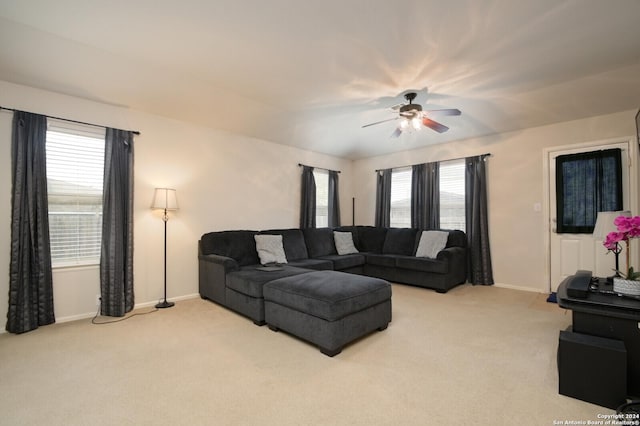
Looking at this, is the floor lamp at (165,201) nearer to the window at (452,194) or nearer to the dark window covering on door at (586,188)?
the window at (452,194)

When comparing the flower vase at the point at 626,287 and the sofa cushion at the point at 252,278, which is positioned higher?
the flower vase at the point at 626,287

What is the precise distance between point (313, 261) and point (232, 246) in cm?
130

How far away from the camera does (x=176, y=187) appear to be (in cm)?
414

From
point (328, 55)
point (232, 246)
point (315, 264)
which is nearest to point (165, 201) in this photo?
point (232, 246)

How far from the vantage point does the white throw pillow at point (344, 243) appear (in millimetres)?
5590

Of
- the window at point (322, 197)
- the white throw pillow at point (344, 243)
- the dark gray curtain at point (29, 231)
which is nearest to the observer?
the dark gray curtain at point (29, 231)

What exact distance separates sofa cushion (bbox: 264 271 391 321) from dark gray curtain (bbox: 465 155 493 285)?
2762mm

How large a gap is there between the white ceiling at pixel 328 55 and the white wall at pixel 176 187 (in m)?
0.22

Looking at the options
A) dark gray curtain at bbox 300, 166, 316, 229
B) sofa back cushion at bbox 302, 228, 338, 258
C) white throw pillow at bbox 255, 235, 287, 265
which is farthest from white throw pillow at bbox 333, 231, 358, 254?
white throw pillow at bbox 255, 235, 287, 265

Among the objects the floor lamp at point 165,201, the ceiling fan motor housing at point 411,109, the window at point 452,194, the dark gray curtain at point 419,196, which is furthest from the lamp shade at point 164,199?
the window at point 452,194

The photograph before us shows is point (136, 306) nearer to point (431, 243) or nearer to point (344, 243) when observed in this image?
point (344, 243)

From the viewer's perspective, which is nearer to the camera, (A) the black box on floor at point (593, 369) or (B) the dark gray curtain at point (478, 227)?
(A) the black box on floor at point (593, 369)

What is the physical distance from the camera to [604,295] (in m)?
2.13

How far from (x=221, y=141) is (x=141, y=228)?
176cm
